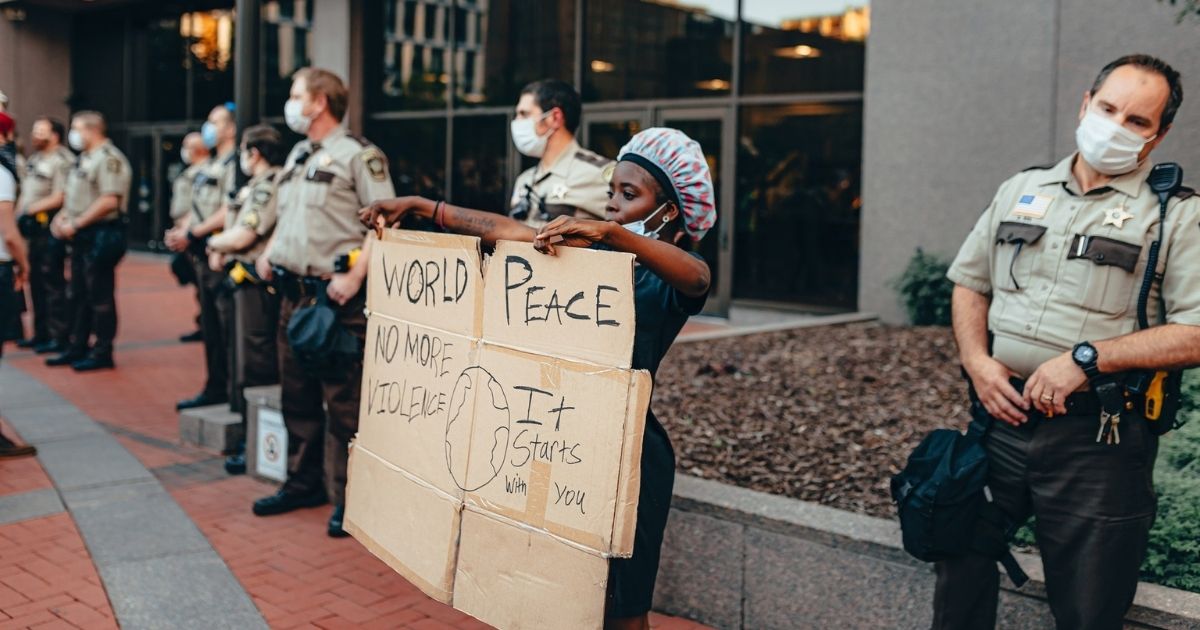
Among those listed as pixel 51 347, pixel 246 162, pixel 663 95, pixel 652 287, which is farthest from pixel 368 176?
pixel 663 95

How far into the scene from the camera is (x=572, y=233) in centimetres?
260

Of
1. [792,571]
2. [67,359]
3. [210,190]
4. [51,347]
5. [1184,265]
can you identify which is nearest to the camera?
[1184,265]

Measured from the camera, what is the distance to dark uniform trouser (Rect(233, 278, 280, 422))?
6.73m

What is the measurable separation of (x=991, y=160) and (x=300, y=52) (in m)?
13.1

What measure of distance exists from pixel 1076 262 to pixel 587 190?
2234mm

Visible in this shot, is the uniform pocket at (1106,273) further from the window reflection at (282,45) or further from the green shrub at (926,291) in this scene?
the window reflection at (282,45)

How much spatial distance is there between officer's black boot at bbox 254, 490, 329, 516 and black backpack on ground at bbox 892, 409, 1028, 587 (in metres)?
3.41

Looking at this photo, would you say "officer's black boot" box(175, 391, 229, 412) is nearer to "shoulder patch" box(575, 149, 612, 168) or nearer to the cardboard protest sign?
"shoulder patch" box(575, 149, 612, 168)

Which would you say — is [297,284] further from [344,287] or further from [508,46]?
[508,46]

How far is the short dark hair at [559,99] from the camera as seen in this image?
4.79 meters

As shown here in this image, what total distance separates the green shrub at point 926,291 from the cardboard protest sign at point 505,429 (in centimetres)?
781

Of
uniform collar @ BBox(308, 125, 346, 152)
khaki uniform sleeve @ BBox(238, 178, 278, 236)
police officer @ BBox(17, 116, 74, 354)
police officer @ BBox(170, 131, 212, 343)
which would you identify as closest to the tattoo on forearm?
uniform collar @ BBox(308, 125, 346, 152)

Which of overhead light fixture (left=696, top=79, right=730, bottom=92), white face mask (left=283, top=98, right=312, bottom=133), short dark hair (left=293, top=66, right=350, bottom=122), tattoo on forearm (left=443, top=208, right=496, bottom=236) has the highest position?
overhead light fixture (left=696, top=79, right=730, bottom=92)

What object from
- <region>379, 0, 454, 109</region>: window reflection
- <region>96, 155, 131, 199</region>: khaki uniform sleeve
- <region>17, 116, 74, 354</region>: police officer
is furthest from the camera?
<region>379, 0, 454, 109</region>: window reflection
